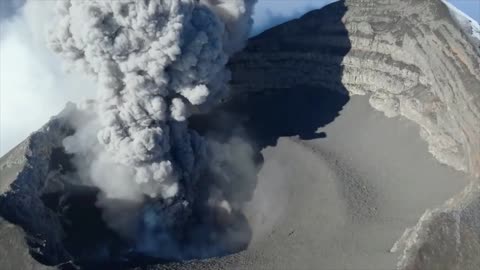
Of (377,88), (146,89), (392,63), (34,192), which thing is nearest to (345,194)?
(377,88)

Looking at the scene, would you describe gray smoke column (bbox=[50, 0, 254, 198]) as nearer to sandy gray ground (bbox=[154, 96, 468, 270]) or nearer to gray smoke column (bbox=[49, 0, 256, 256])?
gray smoke column (bbox=[49, 0, 256, 256])

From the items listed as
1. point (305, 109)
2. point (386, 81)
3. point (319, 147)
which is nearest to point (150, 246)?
point (319, 147)

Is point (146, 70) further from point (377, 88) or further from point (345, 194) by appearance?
point (377, 88)

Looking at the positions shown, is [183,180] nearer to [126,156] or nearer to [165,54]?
[126,156]

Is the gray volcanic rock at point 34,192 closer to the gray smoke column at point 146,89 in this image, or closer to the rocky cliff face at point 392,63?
the gray smoke column at point 146,89

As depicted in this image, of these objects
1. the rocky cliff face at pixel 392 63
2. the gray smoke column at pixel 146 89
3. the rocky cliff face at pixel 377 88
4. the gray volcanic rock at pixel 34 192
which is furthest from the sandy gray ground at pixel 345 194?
the gray volcanic rock at pixel 34 192
